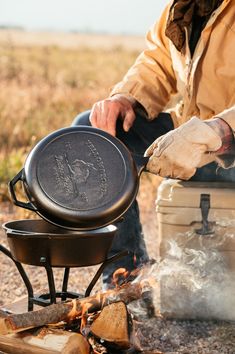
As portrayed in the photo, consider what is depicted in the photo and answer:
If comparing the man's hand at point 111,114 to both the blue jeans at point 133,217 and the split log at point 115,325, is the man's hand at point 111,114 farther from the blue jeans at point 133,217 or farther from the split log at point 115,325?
the split log at point 115,325

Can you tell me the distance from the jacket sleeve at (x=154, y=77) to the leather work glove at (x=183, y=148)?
0.77 metres

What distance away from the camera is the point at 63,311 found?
2457 millimetres

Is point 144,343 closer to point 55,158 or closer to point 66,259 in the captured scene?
point 66,259

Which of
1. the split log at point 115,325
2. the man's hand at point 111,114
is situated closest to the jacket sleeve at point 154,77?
the man's hand at point 111,114

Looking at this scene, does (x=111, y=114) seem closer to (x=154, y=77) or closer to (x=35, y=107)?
(x=154, y=77)

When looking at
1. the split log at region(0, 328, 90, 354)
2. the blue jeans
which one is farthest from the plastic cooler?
the split log at region(0, 328, 90, 354)

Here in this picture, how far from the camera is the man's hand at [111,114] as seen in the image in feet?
10.4

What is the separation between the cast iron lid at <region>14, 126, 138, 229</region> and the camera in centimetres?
247

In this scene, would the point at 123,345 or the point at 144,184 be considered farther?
the point at 144,184

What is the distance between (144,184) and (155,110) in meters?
2.36

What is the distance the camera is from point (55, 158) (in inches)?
102

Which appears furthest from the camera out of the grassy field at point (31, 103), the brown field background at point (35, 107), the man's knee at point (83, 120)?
the grassy field at point (31, 103)

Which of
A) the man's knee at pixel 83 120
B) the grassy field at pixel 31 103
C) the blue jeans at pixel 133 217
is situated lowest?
the grassy field at pixel 31 103

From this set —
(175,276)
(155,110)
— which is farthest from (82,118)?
(175,276)
